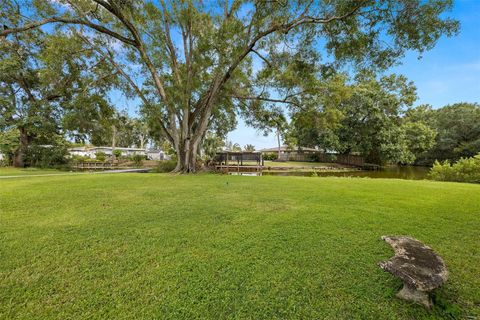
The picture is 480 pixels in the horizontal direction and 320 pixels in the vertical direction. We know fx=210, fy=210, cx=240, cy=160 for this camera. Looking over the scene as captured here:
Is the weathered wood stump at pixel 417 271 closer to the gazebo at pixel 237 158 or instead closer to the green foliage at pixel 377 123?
the gazebo at pixel 237 158

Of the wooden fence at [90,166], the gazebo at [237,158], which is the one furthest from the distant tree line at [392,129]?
the wooden fence at [90,166]

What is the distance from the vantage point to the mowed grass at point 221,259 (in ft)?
5.86

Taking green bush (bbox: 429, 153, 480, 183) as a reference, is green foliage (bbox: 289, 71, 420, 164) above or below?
above

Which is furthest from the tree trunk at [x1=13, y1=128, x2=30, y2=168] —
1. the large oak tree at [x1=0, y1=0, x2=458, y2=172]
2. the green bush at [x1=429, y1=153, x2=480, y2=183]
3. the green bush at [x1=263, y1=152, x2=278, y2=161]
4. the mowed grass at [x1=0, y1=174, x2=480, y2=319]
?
the green bush at [x1=263, y1=152, x2=278, y2=161]

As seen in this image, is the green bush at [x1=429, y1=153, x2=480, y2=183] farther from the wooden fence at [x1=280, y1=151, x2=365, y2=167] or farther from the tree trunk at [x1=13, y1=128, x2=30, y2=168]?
the tree trunk at [x1=13, y1=128, x2=30, y2=168]

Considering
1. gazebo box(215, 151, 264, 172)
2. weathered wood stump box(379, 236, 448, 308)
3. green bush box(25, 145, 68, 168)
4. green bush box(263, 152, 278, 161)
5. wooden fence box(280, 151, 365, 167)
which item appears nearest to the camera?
weathered wood stump box(379, 236, 448, 308)

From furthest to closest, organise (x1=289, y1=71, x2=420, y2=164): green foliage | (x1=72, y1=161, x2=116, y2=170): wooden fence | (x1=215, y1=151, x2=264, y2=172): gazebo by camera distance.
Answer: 1. (x1=289, y1=71, x2=420, y2=164): green foliage
2. (x1=215, y1=151, x2=264, y2=172): gazebo
3. (x1=72, y1=161, x2=116, y2=170): wooden fence

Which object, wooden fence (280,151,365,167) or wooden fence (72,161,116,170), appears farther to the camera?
wooden fence (280,151,365,167)

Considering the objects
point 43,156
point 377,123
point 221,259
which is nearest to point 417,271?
point 221,259

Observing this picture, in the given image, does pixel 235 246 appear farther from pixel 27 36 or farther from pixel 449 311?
pixel 27 36

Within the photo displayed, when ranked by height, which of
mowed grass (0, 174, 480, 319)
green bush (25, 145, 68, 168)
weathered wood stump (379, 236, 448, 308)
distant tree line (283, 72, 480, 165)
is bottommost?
mowed grass (0, 174, 480, 319)

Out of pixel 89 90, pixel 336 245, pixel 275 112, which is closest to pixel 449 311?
pixel 336 245

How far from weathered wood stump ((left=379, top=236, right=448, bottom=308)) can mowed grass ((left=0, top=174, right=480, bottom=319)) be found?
12 centimetres

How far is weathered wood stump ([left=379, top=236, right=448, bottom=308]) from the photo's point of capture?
164 centimetres
